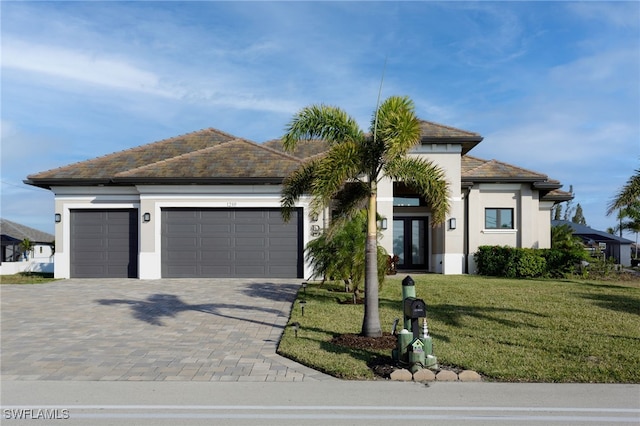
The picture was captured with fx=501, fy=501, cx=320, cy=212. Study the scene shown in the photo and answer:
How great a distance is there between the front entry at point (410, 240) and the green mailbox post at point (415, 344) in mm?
15543

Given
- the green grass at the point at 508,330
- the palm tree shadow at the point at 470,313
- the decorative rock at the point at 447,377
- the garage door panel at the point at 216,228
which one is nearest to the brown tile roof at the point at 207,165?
the garage door panel at the point at 216,228

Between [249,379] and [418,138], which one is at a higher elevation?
[418,138]

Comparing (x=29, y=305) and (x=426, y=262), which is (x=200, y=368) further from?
(x=426, y=262)

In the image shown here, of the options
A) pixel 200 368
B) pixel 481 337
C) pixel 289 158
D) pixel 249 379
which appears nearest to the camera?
pixel 249 379

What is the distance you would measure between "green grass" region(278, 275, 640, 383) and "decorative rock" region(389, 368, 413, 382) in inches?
12.2

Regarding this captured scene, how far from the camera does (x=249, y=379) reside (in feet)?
22.0

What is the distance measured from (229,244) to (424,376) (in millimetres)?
12993

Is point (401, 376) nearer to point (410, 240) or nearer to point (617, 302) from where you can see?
point (617, 302)

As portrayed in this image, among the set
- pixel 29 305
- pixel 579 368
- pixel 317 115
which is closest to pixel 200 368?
pixel 317 115

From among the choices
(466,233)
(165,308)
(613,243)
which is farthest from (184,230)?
(613,243)

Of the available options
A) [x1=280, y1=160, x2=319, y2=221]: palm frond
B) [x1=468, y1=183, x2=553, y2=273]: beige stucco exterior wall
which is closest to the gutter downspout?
[x1=468, y1=183, x2=553, y2=273]: beige stucco exterior wall

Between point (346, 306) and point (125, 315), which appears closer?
point (125, 315)

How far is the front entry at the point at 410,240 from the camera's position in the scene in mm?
22766

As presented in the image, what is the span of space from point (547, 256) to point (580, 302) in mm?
7019
